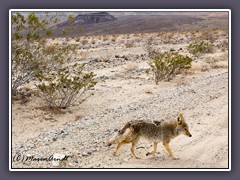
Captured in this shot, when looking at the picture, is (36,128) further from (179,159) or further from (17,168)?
(179,159)

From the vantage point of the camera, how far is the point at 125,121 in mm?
10258

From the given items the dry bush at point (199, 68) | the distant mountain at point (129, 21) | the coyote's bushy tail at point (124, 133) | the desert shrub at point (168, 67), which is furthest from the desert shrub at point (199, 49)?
the coyote's bushy tail at point (124, 133)

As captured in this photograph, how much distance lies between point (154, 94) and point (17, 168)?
7.40 m

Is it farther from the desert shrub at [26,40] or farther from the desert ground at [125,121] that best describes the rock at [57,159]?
the desert shrub at [26,40]

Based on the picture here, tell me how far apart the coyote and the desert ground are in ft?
1.46

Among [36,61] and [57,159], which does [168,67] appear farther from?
[57,159]

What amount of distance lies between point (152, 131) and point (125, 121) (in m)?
2.46

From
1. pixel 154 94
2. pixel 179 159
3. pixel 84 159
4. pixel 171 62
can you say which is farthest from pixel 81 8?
pixel 171 62

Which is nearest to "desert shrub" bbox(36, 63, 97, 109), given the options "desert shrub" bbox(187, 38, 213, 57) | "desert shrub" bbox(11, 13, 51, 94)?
"desert shrub" bbox(11, 13, 51, 94)

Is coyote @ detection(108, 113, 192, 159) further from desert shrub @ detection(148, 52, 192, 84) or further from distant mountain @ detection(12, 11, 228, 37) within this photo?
desert shrub @ detection(148, 52, 192, 84)

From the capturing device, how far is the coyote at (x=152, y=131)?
7.81 m

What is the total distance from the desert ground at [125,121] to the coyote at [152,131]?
446 millimetres

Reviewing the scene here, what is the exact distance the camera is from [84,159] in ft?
26.3

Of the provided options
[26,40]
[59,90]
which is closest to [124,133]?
[59,90]
